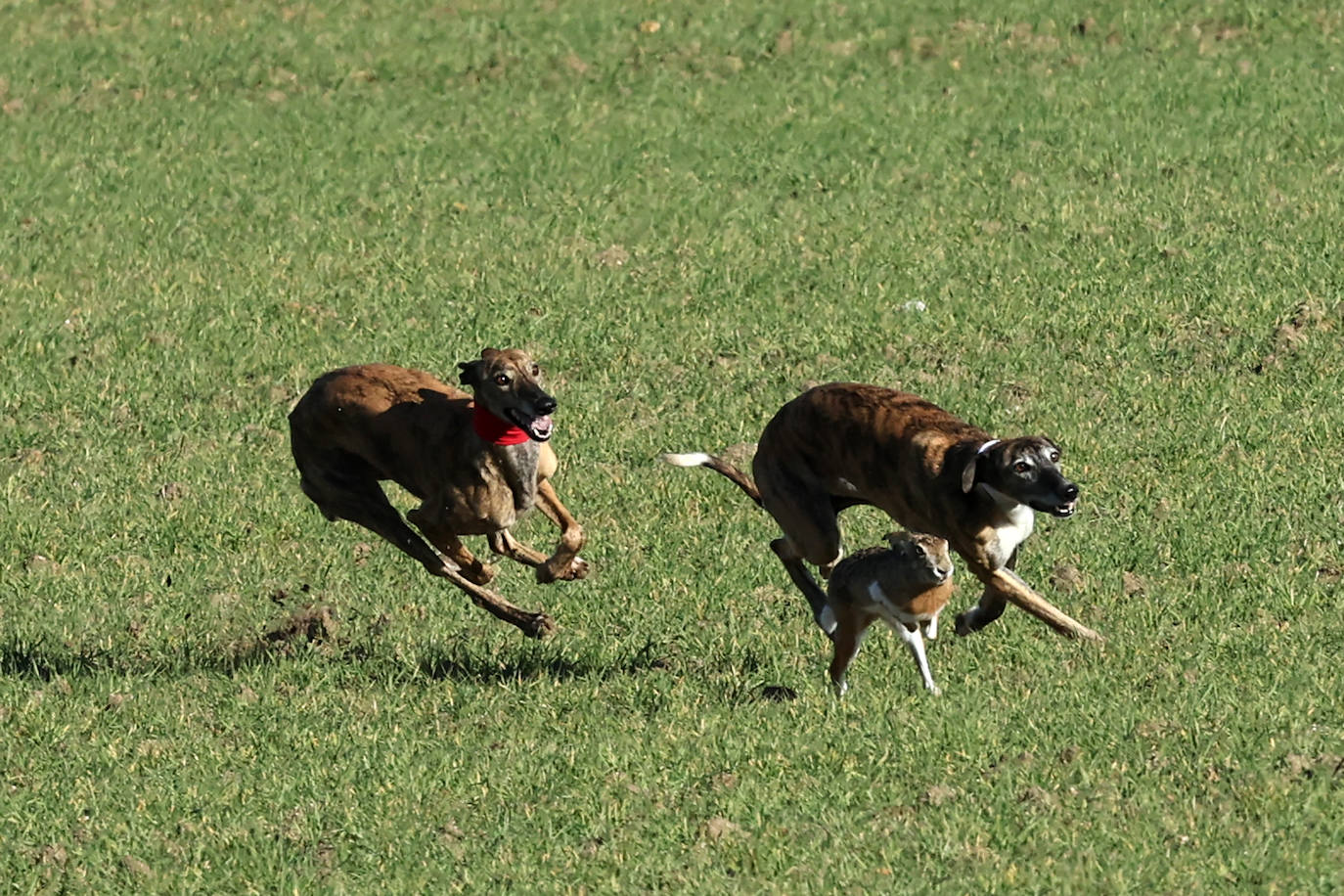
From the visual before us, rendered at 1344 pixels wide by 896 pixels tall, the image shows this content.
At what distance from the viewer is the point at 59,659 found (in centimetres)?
1254

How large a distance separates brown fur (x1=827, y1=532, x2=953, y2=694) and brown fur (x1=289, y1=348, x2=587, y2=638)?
1846 millimetres

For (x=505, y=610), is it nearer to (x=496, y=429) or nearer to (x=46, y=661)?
(x=496, y=429)

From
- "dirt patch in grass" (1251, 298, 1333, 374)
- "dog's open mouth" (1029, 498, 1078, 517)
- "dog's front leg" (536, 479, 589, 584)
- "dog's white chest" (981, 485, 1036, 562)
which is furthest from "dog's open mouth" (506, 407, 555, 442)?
"dirt patch in grass" (1251, 298, 1333, 374)

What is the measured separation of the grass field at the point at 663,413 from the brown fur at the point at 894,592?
280 millimetres

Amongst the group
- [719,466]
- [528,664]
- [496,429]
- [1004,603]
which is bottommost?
[528,664]

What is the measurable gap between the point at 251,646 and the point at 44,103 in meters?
14.9

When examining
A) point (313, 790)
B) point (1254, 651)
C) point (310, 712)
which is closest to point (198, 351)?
point (310, 712)

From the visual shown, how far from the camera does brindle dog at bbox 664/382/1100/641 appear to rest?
10625 mm

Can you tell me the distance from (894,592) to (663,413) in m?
6.13

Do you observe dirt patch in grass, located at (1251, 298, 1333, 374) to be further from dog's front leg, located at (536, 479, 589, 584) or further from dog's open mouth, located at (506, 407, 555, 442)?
dog's open mouth, located at (506, 407, 555, 442)

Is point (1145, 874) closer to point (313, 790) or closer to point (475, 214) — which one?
point (313, 790)

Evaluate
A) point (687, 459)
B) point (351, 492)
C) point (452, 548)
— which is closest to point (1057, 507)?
point (687, 459)

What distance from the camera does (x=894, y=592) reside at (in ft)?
33.9

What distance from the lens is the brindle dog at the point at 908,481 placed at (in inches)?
418
